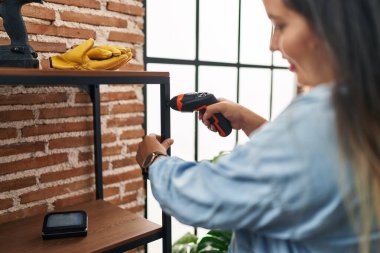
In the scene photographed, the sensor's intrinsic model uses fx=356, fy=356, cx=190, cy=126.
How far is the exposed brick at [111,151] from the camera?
5.34 ft

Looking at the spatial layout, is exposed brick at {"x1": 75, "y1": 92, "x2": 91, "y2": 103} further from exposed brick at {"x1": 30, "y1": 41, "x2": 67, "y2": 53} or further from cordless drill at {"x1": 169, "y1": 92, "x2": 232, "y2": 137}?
cordless drill at {"x1": 169, "y1": 92, "x2": 232, "y2": 137}

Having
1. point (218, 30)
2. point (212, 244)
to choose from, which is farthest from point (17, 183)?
point (218, 30)

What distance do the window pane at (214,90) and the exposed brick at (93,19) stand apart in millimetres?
754

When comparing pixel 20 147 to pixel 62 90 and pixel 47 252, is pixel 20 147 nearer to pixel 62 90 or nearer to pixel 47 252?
pixel 62 90

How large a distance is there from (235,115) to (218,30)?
1341 millimetres

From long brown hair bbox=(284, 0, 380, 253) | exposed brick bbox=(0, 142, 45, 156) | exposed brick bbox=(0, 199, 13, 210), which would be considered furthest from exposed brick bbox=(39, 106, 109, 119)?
long brown hair bbox=(284, 0, 380, 253)

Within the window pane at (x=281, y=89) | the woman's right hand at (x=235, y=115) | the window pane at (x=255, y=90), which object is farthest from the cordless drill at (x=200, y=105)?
the window pane at (x=281, y=89)

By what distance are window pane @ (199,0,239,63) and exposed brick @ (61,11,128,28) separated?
2.41ft

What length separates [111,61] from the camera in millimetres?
1123

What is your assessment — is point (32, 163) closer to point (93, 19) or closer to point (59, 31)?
point (59, 31)

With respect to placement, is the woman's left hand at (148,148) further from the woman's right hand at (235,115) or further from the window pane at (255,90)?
the window pane at (255,90)

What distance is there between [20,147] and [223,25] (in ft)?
5.21

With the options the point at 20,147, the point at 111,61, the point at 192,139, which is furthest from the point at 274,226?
the point at 192,139

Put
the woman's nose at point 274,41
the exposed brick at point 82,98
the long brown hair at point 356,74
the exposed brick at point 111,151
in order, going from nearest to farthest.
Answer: the long brown hair at point 356,74, the woman's nose at point 274,41, the exposed brick at point 82,98, the exposed brick at point 111,151
